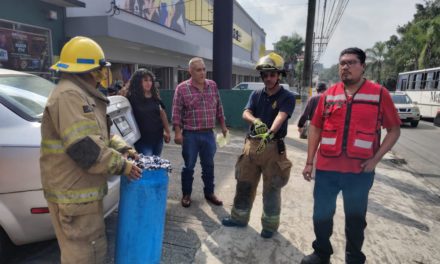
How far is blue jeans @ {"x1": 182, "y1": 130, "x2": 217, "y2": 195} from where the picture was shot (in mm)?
3783

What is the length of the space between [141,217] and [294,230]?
1909mm

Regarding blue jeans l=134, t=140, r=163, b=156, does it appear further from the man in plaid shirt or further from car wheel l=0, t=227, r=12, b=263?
car wheel l=0, t=227, r=12, b=263

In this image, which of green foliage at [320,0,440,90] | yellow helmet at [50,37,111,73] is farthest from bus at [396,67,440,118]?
yellow helmet at [50,37,111,73]

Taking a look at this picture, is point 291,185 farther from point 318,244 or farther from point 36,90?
point 36,90

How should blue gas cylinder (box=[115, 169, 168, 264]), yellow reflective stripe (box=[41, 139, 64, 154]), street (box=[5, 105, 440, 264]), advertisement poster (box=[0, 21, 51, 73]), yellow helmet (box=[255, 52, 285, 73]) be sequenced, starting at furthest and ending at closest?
advertisement poster (box=[0, 21, 51, 73]), yellow helmet (box=[255, 52, 285, 73]), street (box=[5, 105, 440, 264]), blue gas cylinder (box=[115, 169, 168, 264]), yellow reflective stripe (box=[41, 139, 64, 154])

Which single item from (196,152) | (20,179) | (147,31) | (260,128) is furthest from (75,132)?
(147,31)

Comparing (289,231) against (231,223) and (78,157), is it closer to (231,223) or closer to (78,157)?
(231,223)

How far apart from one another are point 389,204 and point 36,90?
14.8 feet

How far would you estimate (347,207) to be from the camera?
2580mm

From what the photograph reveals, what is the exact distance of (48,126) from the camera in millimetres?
1867

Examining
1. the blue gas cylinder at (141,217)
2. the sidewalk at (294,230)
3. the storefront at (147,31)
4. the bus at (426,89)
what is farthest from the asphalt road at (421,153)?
the storefront at (147,31)

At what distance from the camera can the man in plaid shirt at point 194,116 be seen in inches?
147

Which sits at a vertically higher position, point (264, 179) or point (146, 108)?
point (146, 108)

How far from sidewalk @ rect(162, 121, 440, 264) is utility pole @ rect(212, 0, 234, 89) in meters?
5.85
